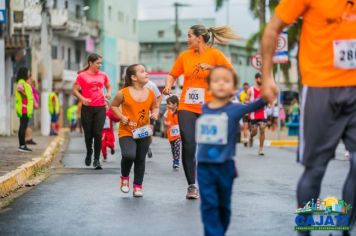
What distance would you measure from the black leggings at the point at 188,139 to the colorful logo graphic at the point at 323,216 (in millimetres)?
2450

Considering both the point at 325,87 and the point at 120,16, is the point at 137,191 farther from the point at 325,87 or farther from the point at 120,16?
the point at 120,16

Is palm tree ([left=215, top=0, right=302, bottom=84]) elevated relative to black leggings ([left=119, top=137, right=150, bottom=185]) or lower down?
elevated

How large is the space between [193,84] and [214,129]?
356cm

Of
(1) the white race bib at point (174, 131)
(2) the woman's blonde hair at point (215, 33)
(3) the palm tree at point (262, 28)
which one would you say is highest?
(3) the palm tree at point (262, 28)

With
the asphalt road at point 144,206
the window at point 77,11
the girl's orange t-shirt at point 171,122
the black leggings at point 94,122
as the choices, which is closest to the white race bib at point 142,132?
the asphalt road at point 144,206

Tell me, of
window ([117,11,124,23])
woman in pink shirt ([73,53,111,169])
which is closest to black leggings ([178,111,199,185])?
woman in pink shirt ([73,53,111,169])

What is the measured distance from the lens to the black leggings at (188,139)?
9125 millimetres

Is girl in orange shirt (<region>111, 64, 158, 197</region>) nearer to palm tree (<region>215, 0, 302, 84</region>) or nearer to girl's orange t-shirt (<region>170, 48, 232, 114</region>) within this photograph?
girl's orange t-shirt (<region>170, 48, 232, 114</region>)

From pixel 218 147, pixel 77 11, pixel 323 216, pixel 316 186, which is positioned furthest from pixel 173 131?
pixel 77 11

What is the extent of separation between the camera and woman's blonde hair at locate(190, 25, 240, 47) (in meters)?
9.41

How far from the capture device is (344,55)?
5.51 m

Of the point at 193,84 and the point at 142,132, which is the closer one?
the point at 193,84

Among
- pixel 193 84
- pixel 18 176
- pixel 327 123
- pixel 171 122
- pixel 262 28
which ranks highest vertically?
pixel 262 28

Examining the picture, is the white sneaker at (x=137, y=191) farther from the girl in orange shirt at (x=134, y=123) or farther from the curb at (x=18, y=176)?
the curb at (x=18, y=176)
